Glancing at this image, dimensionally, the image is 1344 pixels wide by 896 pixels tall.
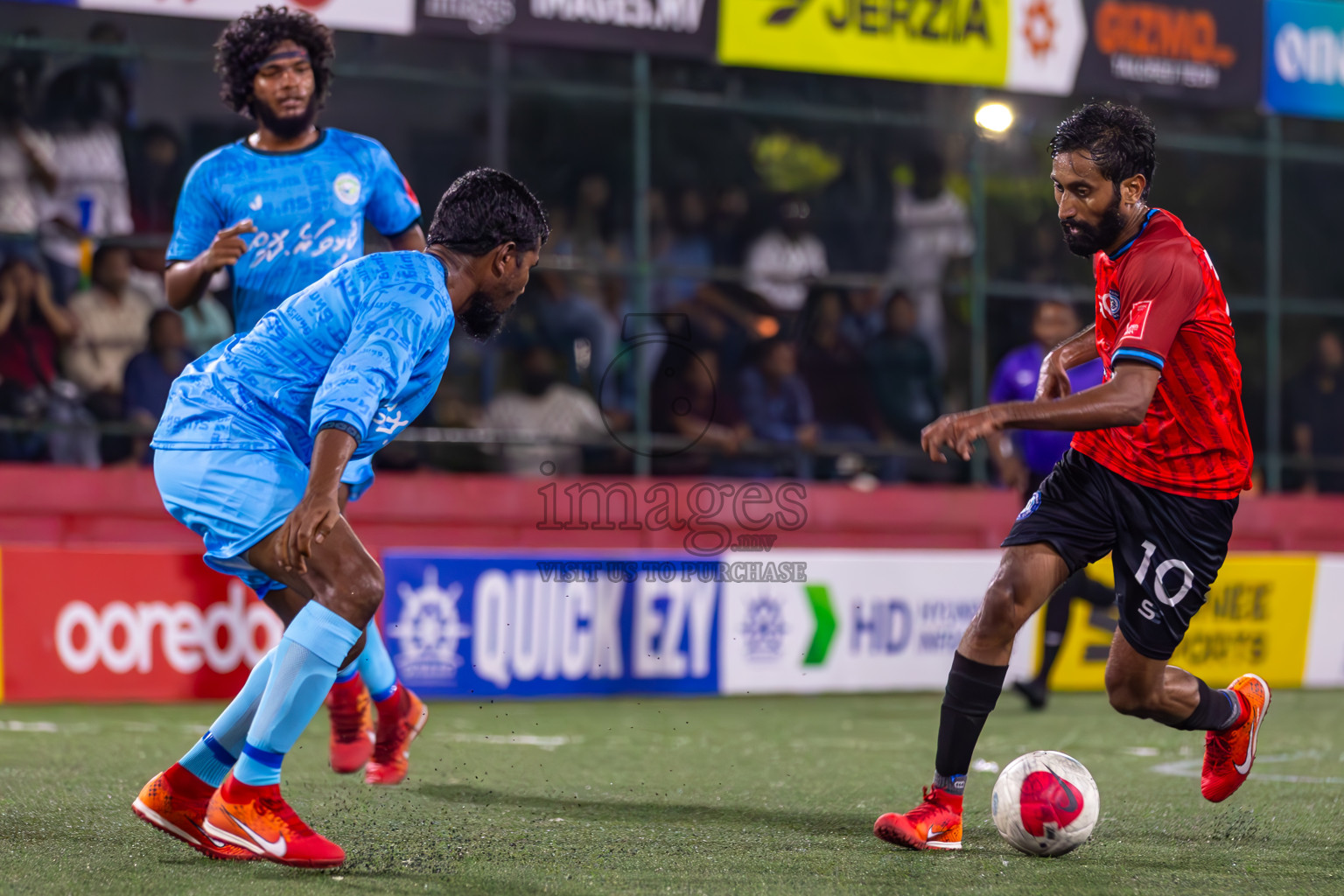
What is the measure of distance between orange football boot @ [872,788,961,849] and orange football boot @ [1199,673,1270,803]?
0.99 metres

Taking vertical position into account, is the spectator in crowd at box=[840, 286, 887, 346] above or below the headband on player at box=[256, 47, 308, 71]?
below

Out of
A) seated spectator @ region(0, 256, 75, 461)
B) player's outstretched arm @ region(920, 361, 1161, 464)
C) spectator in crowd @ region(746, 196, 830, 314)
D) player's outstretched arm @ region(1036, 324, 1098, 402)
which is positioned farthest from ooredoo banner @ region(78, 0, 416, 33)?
player's outstretched arm @ region(920, 361, 1161, 464)

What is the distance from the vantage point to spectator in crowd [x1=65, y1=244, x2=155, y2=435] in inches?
401

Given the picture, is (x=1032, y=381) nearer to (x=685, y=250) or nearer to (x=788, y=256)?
(x=788, y=256)

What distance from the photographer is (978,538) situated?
1182cm

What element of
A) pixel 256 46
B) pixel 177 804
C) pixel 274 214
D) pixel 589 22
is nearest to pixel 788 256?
pixel 589 22

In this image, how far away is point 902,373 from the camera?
12.6m

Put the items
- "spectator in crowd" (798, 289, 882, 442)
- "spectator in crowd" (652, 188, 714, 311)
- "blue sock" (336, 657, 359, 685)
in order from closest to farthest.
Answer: "blue sock" (336, 657, 359, 685) → "spectator in crowd" (652, 188, 714, 311) → "spectator in crowd" (798, 289, 882, 442)

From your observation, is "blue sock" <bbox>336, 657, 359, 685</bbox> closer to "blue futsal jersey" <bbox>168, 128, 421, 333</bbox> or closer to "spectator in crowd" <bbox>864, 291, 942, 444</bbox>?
"blue futsal jersey" <bbox>168, 128, 421, 333</bbox>

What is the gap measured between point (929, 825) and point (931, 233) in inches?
361

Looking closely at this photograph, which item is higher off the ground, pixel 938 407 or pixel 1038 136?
pixel 1038 136

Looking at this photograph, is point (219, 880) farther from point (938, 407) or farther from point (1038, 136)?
point (1038, 136)

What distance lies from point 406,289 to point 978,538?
8392mm

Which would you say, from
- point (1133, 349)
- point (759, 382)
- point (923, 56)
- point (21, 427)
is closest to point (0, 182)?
point (21, 427)
